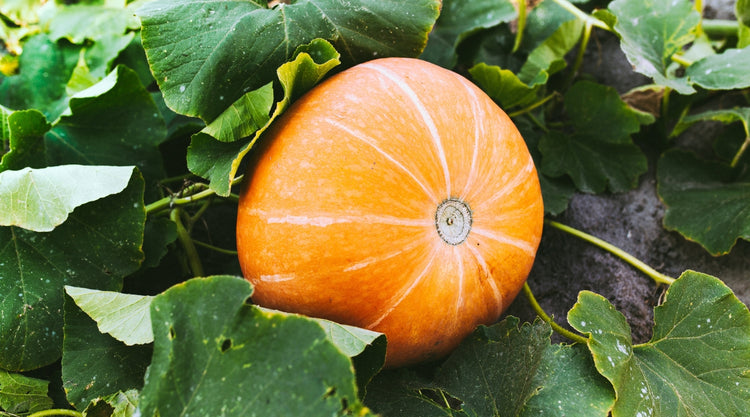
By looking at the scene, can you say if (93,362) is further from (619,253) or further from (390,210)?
(619,253)

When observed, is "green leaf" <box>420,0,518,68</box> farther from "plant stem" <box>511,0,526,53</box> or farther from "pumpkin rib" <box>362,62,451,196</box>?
"pumpkin rib" <box>362,62,451,196</box>

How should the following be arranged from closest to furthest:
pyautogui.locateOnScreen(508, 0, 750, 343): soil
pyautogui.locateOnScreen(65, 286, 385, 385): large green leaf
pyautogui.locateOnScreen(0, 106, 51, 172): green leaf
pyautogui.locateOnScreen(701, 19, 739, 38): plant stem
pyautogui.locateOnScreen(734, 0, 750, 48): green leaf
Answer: pyautogui.locateOnScreen(65, 286, 385, 385): large green leaf, pyautogui.locateOnScreen(0, 106, 51, 172): green leaf, pyautogui.locateOnScreen(508, 0, 750, 343): soil, pyautogui.locateOnScreen(734, 0, 750, 48): green leaf, pyautogui.locateOnScreen(701, 19, 739, 38): plant stem

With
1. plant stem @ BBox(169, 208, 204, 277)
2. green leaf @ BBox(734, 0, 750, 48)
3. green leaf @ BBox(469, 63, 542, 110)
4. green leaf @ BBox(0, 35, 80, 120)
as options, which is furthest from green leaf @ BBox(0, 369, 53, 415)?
green leaf @ BBox(734, 0, 750, 48)

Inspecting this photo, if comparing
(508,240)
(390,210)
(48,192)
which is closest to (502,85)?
(508,240)

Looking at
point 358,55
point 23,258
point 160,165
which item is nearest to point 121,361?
point 23,258

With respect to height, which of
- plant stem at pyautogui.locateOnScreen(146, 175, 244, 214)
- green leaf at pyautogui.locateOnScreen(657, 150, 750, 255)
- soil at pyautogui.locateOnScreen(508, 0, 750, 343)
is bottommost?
soil at pyautogui.locateOnScreen(508, 0, 750, 343)

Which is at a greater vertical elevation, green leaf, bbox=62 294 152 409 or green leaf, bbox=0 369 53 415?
green leaf, bbox=62 294 152 409
